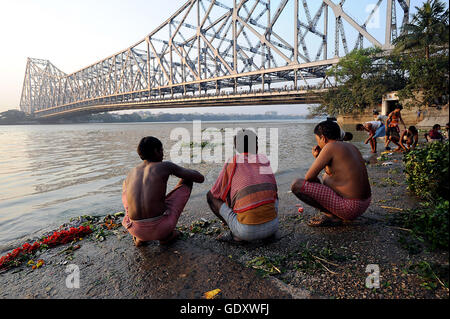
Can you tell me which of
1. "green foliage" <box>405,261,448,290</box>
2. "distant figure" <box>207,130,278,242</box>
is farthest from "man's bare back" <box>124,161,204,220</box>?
"green foliage" <box>405,261,448,290</box>

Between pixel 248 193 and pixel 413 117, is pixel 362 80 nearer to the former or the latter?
pixel 413 117

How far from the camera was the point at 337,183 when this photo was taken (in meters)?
2.43

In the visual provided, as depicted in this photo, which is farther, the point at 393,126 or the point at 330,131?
the point at 393,126

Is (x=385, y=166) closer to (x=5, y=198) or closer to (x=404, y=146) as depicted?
(x=404, y=146)

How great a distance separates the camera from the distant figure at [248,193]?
2104 millimetres

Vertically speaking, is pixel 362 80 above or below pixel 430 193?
above

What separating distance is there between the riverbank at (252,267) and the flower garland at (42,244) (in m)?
0.12

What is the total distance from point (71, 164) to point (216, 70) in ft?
153

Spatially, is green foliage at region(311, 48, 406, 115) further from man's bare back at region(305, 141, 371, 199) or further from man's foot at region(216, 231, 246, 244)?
man's foot at region(216, 231, 246, 244)

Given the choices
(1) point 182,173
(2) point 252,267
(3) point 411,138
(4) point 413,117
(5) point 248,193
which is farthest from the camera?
(4) point 413,117

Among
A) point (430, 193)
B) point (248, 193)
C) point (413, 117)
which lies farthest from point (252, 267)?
point (413, 117)

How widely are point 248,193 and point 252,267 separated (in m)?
0.61

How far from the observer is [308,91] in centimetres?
3095

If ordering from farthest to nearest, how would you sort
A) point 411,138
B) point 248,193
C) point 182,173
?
point 411,138
point 182,173
point 248,193
